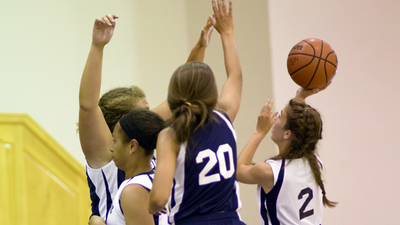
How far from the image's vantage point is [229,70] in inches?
72.8

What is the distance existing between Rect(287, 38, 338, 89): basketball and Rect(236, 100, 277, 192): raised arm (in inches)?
13.7

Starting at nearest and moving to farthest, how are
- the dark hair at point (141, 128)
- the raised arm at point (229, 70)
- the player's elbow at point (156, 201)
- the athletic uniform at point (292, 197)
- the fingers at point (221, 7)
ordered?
the player's elbow at point (156, 201) < the dark hair at point (141, 128) < the raised arm at point (229, 70) < the fingers at point (221, 7) < the athletic uniform at point (292, 197)

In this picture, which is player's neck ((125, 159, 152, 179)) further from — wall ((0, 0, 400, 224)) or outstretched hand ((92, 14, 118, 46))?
wall ((0, 0, 400, 224))

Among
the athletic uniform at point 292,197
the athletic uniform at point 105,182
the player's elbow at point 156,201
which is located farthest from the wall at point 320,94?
the player's elbow at point 156,201

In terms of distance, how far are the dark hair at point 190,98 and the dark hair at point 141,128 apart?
16 cm

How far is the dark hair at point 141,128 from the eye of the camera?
63.5 inches

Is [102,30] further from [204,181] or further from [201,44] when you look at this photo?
[204,181]

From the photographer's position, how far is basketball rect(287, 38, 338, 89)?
8.29 feet

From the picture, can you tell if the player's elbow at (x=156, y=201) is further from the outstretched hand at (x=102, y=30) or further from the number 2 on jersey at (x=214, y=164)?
the outstretched hand at (x=102, y=30)

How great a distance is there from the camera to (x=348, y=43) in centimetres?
446

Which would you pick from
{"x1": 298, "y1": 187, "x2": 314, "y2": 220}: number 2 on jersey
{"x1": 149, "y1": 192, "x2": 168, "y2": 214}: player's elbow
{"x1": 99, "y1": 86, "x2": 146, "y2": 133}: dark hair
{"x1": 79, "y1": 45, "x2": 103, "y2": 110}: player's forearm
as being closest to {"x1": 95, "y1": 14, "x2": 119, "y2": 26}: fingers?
{"x1": 79, "y1": 45, "x2": 103, "y2": 110}: player's forearm

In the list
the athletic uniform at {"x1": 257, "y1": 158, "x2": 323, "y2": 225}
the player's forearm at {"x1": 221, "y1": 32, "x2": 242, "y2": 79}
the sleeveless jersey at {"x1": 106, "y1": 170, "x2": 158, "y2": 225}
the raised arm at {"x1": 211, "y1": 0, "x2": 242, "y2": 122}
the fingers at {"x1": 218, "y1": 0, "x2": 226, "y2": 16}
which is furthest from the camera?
the athletic uniform at {"x1": 257, "y1": 158, "x2": 323, "y2": 225}

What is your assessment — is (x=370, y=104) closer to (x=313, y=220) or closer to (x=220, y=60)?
(x=220, y=60)

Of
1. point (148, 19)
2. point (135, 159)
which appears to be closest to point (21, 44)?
point (148, 19)
